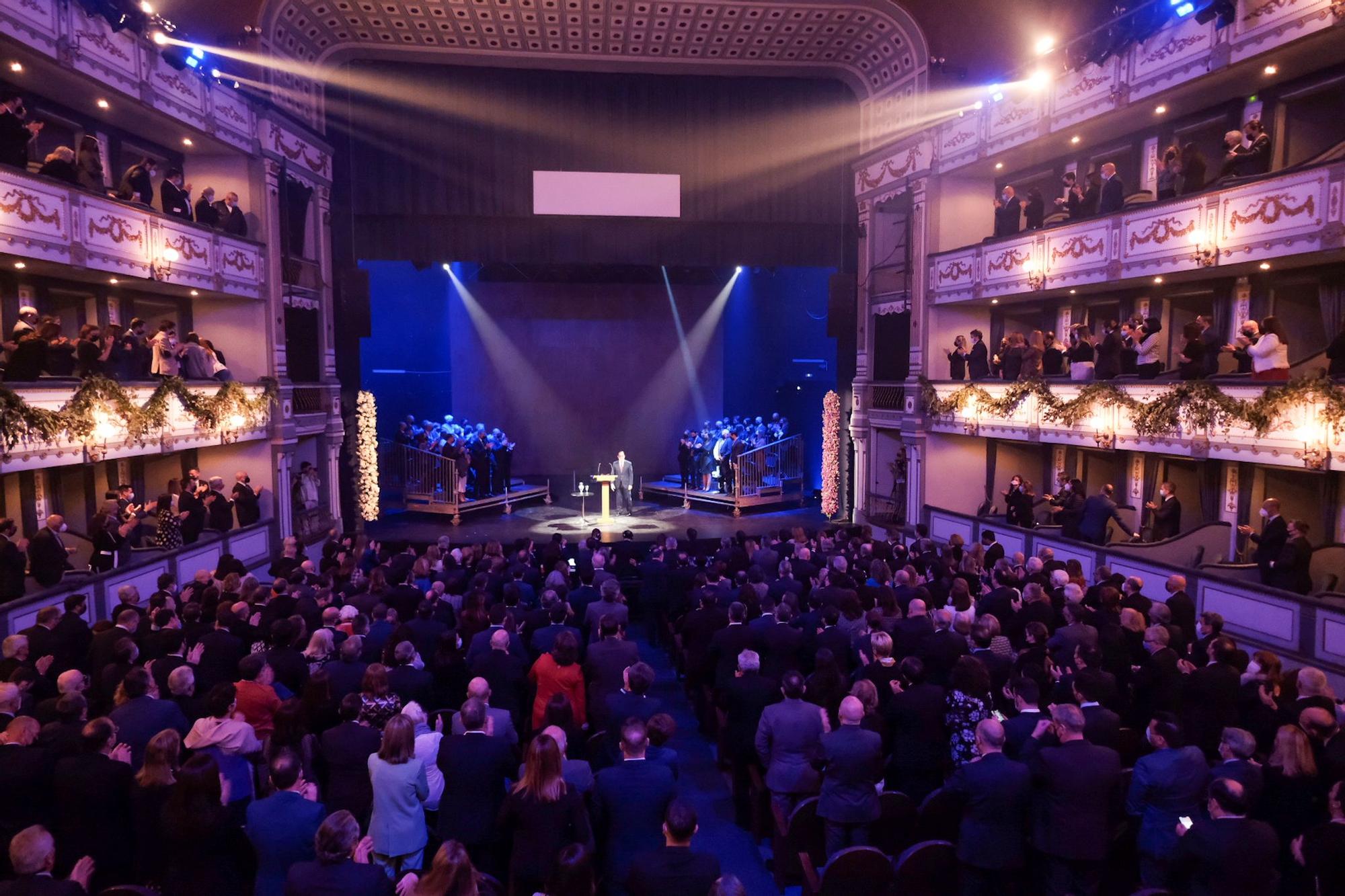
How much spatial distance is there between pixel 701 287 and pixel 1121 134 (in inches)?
480

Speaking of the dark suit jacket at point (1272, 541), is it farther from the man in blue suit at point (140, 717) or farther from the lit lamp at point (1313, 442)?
the man in blue suit at point (140, 717)

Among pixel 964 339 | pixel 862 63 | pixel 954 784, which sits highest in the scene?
pixel 862 63

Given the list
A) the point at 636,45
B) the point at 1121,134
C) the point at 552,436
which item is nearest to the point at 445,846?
the point at 1121,134

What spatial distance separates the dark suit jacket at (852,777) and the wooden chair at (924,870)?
2.31 feet

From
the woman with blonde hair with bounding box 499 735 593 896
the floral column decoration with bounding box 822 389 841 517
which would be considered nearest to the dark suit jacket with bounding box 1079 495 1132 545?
the floral column decoration with bounding box 822 389 841 517

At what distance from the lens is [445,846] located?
3426 mm

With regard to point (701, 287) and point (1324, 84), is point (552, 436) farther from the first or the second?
point (1324, 84)

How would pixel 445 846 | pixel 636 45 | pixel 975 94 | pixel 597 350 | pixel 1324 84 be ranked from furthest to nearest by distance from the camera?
1. pixel 597 350
2. pixel 636 45
3. pixel 975 94
4. pixel 1324 84
5. pixel 445 846

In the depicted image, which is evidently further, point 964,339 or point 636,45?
point 636,45

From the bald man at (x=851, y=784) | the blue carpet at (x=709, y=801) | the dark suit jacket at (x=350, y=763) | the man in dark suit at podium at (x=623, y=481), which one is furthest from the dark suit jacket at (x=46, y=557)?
the man in dark suit at podium at (x=623, y=481)

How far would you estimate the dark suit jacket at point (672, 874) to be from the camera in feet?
12.2

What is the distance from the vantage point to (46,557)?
9.44 meters

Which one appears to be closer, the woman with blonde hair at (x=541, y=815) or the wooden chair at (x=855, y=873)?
the wooden chair at (x=855, y=873)

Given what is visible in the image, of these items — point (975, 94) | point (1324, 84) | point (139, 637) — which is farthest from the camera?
point (975, 94)
